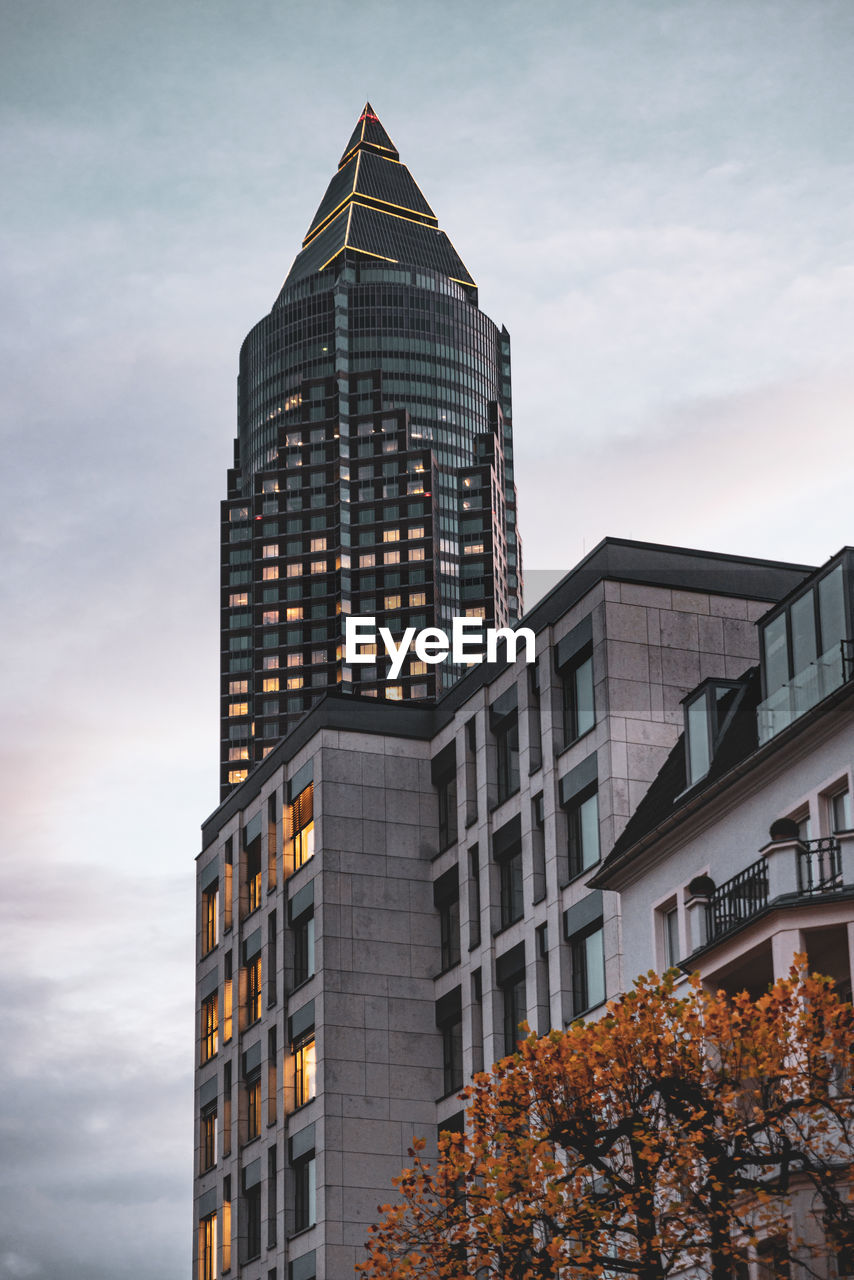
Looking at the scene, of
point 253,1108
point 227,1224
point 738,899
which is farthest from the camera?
point 227,1224

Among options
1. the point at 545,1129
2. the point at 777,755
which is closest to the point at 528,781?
the point at 777,755

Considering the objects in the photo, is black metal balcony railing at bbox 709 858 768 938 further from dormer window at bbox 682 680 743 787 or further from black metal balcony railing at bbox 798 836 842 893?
dormer window at bbox 682 680 743 787

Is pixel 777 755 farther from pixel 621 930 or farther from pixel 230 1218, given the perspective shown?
pixel 230 1218

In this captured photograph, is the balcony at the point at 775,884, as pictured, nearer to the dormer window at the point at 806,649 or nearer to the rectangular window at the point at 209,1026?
the dormer window at the point at 806,649

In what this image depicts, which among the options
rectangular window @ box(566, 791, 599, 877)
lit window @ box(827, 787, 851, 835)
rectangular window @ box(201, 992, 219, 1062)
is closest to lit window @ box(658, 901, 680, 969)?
lit window @ box(827, 787, 851, 835)

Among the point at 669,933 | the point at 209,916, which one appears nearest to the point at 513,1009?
the point at 669,933

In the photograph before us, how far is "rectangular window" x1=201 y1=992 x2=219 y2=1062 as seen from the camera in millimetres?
87250

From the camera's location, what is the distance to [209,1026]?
291 feet

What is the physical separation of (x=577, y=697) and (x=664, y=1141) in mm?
31955

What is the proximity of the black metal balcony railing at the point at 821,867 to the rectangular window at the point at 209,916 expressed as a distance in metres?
50.0

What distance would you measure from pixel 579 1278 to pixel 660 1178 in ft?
10.1

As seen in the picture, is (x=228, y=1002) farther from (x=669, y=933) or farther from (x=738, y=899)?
(x=738, y=899)

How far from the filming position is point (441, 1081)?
73.4 m

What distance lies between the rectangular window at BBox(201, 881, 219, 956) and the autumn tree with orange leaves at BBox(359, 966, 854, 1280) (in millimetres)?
51882
